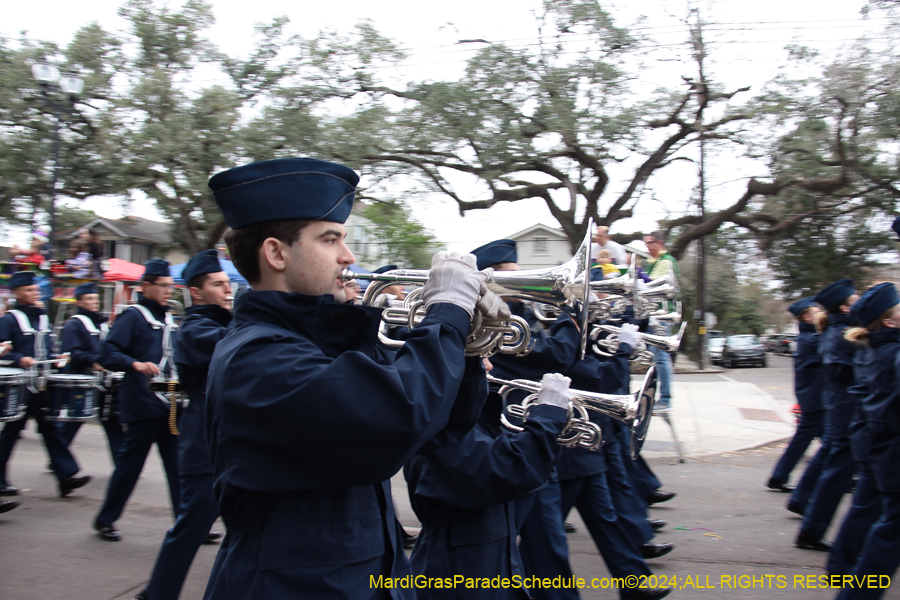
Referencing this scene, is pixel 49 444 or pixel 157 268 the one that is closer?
pixel 157 268

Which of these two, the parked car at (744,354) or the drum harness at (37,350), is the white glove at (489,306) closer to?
the drum harness at (37,350)

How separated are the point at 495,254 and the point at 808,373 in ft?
13.4

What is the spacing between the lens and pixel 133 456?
205 inches

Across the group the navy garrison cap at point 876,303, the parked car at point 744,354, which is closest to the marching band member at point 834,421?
the navy garrison cap at point 876,303

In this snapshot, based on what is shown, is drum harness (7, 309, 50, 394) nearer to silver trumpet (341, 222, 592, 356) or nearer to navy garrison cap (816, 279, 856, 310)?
silver trumpet (341, 222, 592, 356)

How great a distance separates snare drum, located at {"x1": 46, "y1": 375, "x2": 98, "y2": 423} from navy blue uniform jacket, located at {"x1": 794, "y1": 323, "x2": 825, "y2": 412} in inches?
258

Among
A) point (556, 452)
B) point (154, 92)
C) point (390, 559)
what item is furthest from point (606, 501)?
point (154, 92)

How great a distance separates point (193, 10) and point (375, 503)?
62.8ft

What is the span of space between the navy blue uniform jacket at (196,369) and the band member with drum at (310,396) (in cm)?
240

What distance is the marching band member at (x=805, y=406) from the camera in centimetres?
654

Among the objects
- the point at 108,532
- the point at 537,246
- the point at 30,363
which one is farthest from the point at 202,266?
the point at 537,246

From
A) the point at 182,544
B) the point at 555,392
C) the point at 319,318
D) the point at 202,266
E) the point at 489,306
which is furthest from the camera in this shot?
the point at 202,266

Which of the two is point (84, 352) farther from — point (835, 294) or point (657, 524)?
point (835, 294)

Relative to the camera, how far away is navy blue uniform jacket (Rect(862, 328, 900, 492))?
3549mm
